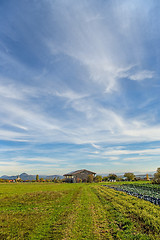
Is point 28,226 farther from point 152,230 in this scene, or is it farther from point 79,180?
point 79,180

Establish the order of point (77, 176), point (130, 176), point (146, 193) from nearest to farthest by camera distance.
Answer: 1. point (146, 193)
2. point (77, 176)
3. point (130, 176)

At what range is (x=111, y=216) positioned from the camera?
38.5 ft

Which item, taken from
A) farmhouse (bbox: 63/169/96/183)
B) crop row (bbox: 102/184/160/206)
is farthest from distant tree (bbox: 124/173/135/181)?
crop row (bbox: 102/184/160/206)

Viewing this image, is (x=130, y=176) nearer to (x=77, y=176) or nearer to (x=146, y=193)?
(x=77, y=176)

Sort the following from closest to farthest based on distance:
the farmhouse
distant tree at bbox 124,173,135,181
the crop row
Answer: the crop row → the farmhouse → distant tree at bbox 124,173,135,181

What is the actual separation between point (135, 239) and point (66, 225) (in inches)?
171

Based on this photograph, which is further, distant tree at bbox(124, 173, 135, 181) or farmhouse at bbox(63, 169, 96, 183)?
distant tree at bbox(124, 173, 135, 181)

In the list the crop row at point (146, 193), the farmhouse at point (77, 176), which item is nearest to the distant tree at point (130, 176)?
the farmhouse at point (77, 176)

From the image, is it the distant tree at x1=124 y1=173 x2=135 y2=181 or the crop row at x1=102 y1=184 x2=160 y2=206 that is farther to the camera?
the distant tree at x1=124 y1=173 x2=135 y2=181

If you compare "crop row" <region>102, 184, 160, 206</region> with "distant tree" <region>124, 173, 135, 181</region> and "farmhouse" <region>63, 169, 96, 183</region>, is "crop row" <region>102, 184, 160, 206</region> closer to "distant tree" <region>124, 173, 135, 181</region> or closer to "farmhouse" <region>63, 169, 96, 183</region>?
"farmhouse" <region>63, 169, 96, 183</region>

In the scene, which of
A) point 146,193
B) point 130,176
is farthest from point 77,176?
point 146,193

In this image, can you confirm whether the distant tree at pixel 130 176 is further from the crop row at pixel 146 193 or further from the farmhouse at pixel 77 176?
the crop row at pixel 146 193

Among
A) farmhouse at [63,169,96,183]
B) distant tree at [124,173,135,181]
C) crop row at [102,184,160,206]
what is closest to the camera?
crop row at [102,184,160,206]

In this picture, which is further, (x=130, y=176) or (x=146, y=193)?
(x=130, y=176)
